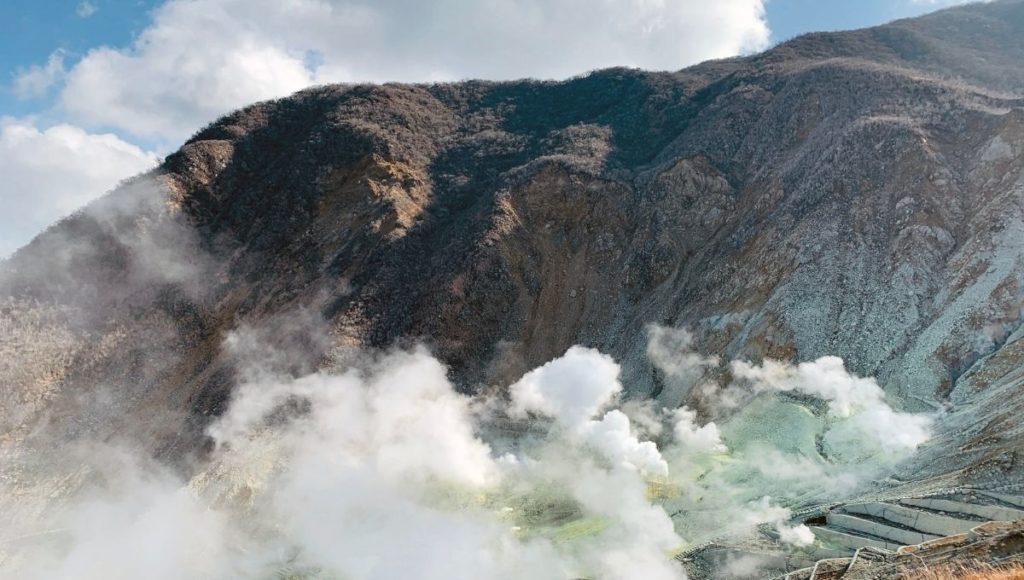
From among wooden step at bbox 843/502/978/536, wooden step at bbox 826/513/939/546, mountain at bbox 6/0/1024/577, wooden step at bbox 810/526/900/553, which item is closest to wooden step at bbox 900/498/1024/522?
wooden step at bbox 843/502/978/536

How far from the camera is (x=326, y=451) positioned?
852 inches

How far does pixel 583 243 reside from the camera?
31812mm

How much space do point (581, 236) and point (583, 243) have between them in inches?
19.9

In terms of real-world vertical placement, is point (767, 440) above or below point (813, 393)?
below

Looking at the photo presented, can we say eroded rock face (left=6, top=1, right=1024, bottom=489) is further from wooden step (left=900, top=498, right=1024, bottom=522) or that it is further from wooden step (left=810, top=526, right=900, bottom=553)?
wooden step (left=810, top=526, right=900, bottom=553)

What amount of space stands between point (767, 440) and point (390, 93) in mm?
33593

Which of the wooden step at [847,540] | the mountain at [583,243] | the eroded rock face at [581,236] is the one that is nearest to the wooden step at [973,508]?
the wooden step at [847,540]

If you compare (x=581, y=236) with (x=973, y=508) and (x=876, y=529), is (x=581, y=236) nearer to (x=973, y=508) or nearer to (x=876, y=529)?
(x=876, y=529)

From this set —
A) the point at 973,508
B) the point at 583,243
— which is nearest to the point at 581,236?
the point at 583,243

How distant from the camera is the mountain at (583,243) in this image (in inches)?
782

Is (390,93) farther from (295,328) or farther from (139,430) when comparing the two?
(139,430)

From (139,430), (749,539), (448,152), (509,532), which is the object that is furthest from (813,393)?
(448,152)

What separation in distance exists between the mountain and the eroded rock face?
0.39ft

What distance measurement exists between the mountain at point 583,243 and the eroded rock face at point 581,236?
12 cm
